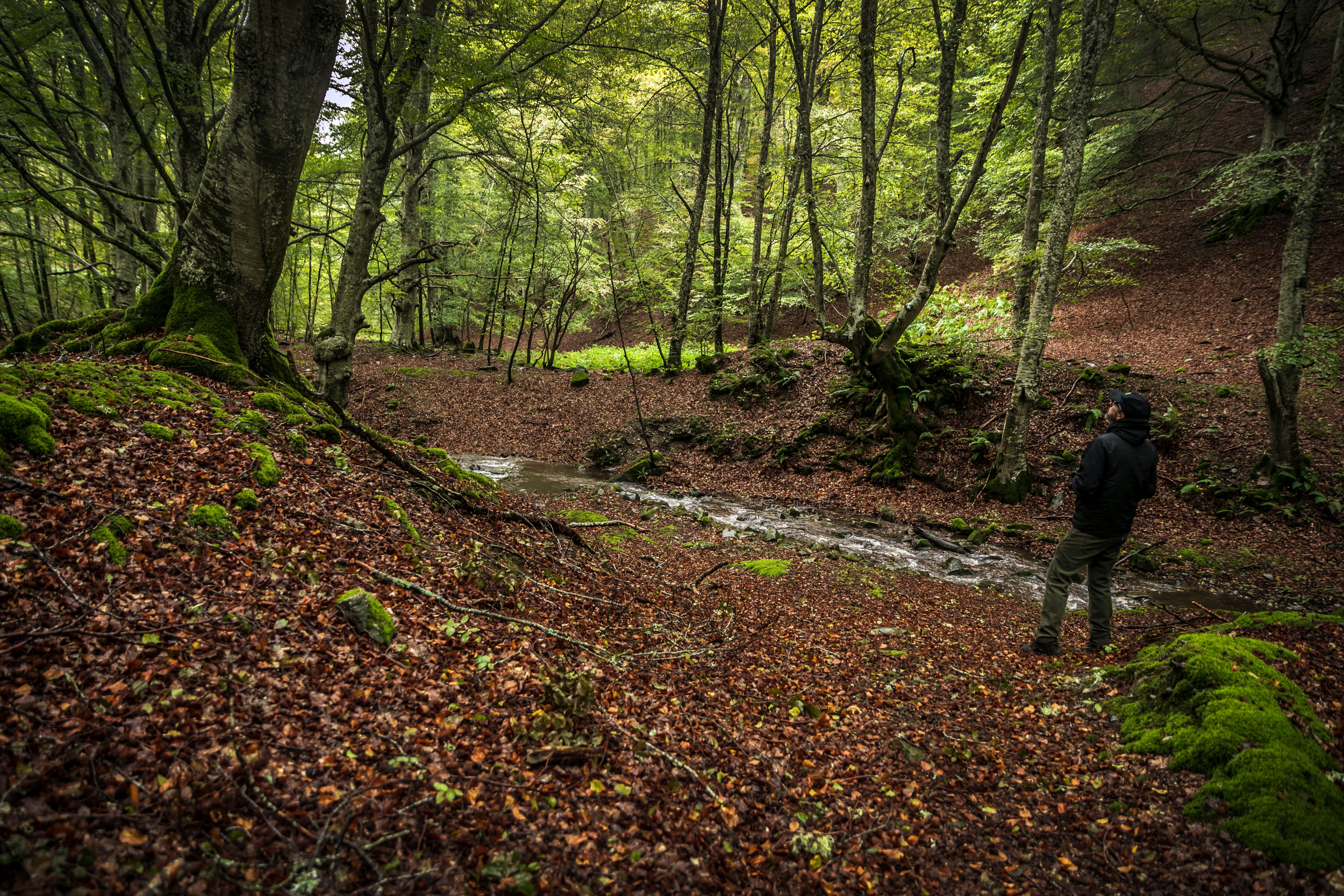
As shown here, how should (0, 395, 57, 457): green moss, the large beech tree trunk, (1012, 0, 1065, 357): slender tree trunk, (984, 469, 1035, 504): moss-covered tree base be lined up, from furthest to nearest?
(984, 469, 1035, 504): moss-covered tree base < (1012, 0, 1065, 357): slender tree trunk < the large beech tree trunk < (0, 395, 57, 457): green moss

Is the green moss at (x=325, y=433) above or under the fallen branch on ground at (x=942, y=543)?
above

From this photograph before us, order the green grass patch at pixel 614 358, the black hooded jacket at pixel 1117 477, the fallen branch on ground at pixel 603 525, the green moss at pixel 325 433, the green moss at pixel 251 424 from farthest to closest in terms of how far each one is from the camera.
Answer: the green grass patch at pixel 614 358, the fallen branch on ground at pixel 603 525, the green moss at pixel 325 433, the black hooded jacket at pixel 1117 477, the green moss at pixel 251 424

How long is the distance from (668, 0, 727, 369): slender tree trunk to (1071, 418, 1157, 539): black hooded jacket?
44.4 ft

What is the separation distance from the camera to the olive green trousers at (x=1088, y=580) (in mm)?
5258

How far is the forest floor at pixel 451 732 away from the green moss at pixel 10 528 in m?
0.09

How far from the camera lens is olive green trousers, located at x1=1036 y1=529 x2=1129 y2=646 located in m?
5.26

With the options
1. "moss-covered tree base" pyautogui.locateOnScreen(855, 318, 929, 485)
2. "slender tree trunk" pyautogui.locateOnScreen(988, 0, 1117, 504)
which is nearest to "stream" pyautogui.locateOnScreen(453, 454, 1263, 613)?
"moss-covered tree base" pyautogui.locateOnScreen(855, 318, 929, 485)

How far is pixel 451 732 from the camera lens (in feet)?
9.16

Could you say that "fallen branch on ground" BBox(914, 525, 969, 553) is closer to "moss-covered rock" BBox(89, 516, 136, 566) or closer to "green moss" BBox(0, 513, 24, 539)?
"moss-covered rock" BBox(89, 516, 136, 566)

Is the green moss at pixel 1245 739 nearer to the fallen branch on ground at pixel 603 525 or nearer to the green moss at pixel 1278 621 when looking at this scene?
the green moss at pixel 1278 621

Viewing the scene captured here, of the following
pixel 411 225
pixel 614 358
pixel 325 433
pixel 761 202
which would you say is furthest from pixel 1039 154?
pixel 411 225

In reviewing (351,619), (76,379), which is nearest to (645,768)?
(351,619)

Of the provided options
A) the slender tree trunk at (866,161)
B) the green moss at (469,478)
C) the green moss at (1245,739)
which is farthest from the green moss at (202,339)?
the slender tree trunk at (866,161)

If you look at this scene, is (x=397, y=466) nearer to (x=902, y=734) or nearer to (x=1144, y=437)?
(x=902, y=734)
